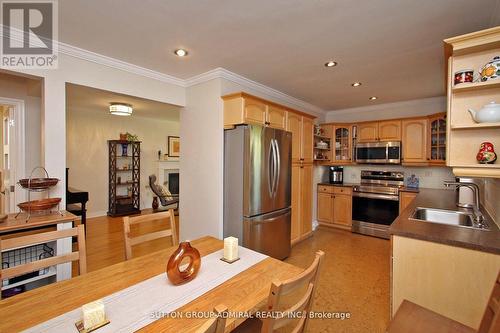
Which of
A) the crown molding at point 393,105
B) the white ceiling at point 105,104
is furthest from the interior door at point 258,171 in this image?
the crown molding at point 393,105

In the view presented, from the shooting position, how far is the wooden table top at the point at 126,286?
922mm

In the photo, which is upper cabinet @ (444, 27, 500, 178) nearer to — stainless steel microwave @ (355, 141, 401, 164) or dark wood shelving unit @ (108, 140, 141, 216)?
stainless steel microwave @ (355, 141, 401, 164)

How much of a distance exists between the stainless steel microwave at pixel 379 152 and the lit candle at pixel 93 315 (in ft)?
14.7

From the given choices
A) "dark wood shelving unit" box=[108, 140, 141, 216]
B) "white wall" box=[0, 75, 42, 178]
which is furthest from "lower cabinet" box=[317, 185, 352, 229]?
"white wall" box=[0, 75, 42, 178]

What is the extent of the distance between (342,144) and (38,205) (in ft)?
15.4

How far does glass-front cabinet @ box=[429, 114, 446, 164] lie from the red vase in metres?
4.17

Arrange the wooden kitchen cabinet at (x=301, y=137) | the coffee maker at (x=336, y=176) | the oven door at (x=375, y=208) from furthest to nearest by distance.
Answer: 1. the coffee maker at (x=336, y=176)
2. the oven door at (x=375, y=208)
3. the wooden kitchen cabinet at (x=301, y=137)

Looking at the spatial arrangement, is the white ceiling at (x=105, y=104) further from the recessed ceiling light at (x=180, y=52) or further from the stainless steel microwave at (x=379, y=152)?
the stainless steel microwave at (x=379, y=152)

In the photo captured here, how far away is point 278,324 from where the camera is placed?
0.90 m

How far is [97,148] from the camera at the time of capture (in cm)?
531

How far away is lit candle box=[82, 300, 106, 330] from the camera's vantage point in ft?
2.85

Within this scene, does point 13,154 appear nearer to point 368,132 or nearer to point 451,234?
point 451,234

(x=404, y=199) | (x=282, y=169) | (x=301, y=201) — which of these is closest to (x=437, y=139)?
(x=404, y=199)

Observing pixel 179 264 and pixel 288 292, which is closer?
pixel 288 292
